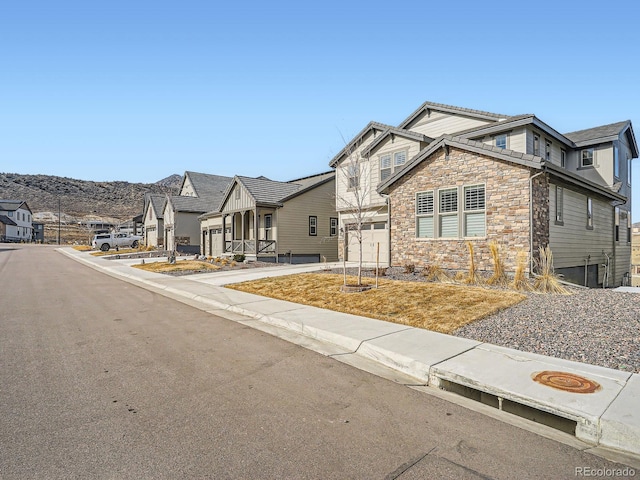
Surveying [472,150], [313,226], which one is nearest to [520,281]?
[472,150]

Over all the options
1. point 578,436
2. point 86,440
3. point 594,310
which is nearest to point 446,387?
point 578,436

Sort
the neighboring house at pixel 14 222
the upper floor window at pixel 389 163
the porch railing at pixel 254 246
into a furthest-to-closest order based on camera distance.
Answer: the neighboring house at pixel 14 222, the porch railing at pixel 254 246, the upper floor window at pixel 389 163

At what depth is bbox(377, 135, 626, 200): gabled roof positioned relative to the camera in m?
12.5

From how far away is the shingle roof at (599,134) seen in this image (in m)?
19.6

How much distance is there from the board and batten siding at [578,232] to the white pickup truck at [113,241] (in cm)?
4417

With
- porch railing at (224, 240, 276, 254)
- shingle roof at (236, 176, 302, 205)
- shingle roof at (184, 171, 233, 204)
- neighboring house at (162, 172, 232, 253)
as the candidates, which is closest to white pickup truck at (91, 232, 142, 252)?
neighboring house at (162, 172, 232, 253)

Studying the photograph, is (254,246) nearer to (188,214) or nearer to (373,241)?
(373,241)

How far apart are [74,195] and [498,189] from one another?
141 m

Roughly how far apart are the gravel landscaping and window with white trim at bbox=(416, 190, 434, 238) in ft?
22.0

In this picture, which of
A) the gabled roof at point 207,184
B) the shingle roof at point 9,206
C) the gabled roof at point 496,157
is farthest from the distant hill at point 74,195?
the gabled roof at point 496,157

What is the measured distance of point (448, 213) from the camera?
15.0m

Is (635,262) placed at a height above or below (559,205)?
below

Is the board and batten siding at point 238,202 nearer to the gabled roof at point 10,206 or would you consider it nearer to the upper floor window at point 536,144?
the upper floor window at point 536,144

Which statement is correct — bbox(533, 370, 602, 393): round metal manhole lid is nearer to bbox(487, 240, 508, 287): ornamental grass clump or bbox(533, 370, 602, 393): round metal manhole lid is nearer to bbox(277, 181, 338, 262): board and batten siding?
bbox(487, 240, 508, 287): ornamental grass clump
